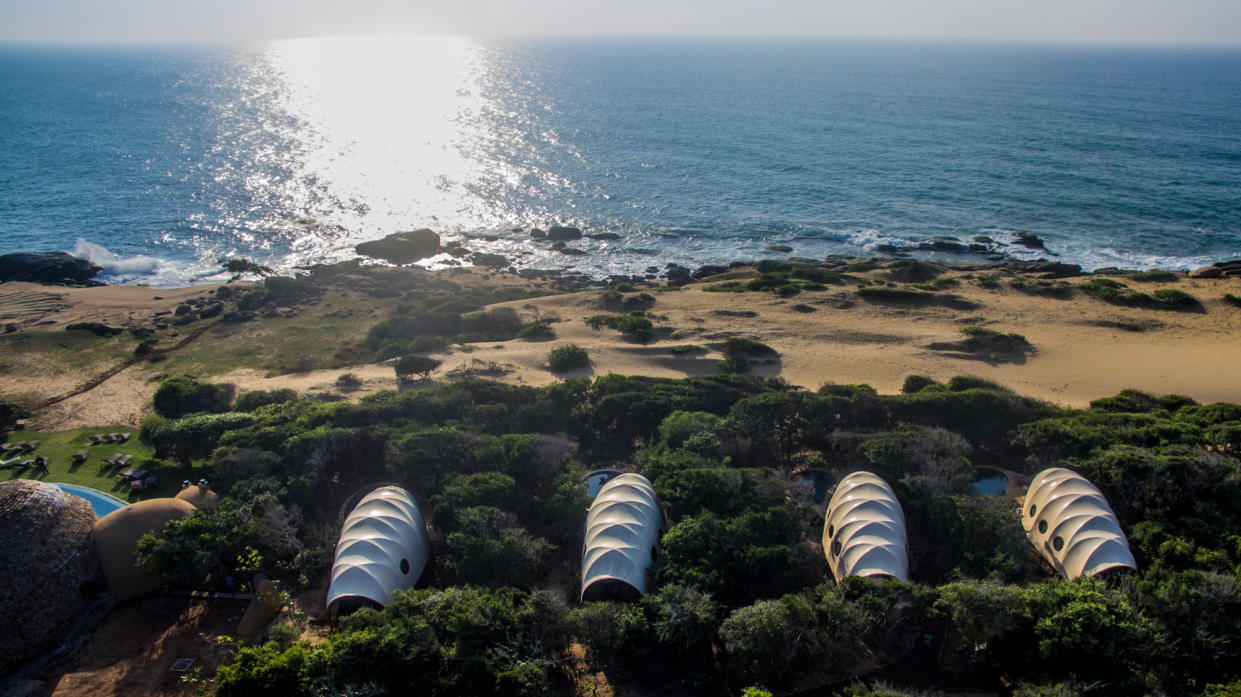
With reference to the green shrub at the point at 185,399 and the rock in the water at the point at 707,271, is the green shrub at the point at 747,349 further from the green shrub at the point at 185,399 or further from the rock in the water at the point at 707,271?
the green shrub at the point at 185,399

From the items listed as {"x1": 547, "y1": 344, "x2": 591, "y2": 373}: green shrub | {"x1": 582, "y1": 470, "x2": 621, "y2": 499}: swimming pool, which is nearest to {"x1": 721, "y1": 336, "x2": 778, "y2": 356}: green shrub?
{"x1": 547, "y1": 344, "x2": 591, "y2": 373}: green shrub

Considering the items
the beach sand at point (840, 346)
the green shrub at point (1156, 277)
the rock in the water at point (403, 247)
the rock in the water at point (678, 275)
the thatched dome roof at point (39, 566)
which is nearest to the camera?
the thatched dome roof at point (39, 566)

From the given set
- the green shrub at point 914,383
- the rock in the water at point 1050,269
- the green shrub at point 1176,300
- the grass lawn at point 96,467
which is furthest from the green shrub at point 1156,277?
the grass lawn at point 96,467

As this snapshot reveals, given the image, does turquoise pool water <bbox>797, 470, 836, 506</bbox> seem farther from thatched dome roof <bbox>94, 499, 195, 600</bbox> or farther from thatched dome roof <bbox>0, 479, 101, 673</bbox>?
thatched dome roof <bbox>0, 479, 101, 673</bbox>

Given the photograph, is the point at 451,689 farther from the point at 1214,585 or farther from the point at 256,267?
the point at 256,267

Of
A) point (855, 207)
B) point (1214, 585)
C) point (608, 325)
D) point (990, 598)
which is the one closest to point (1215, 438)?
point (1214, 585)

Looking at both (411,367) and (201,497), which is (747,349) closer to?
(411,367)
